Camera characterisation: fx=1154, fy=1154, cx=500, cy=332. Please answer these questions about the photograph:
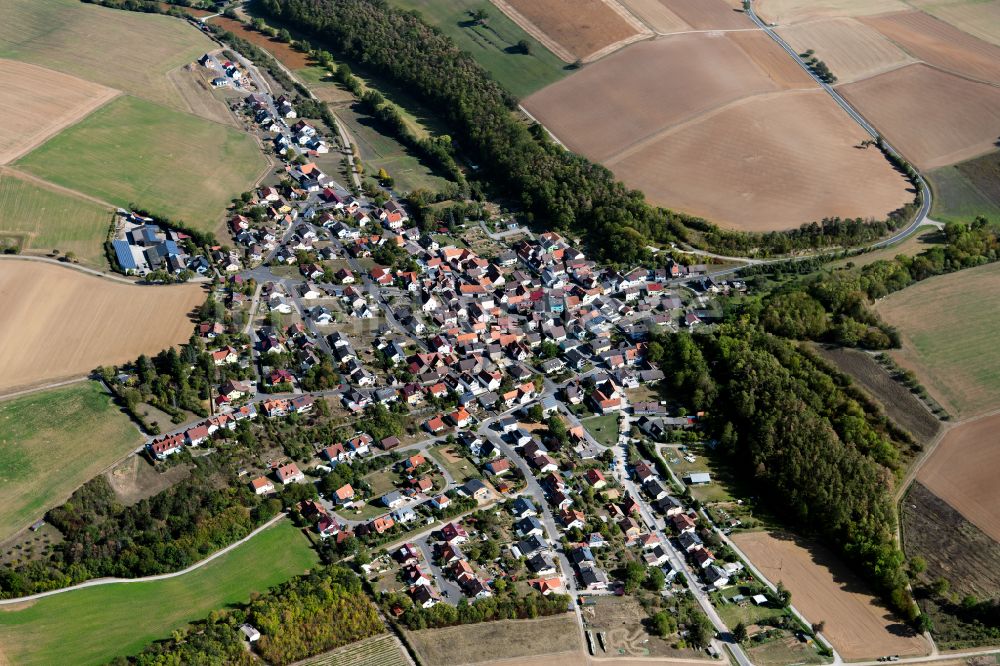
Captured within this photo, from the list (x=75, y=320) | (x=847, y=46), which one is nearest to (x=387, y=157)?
(x=75, y=320)

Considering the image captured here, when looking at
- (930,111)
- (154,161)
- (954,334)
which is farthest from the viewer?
(930,111)

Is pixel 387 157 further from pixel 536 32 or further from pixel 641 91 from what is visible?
pixel 536 32

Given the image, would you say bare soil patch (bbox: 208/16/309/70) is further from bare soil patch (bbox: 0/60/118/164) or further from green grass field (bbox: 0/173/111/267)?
green grass field (bbox: 0/173/111/267)

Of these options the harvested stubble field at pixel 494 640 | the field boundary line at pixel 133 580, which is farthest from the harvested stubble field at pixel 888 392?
the field boundary line at pixel 133 580

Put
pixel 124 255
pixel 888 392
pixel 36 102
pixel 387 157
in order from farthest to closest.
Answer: pixel 387 157, pixel 36 102, pixel 124 255, pixel 888 392

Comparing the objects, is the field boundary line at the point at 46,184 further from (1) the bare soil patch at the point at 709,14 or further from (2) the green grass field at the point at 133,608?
(1) the bare soil patch at the point at 709,14

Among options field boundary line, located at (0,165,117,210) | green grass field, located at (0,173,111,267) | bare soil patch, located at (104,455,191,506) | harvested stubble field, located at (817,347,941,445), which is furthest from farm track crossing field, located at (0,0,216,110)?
harvested stubble field, located at (817,347,941,445)
